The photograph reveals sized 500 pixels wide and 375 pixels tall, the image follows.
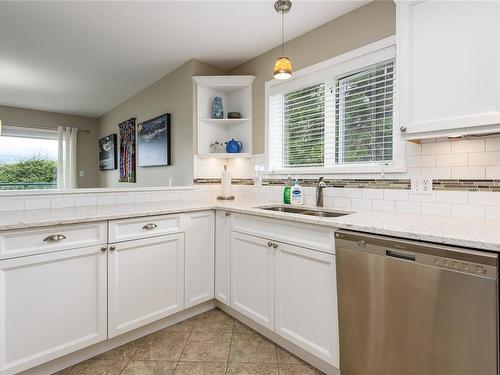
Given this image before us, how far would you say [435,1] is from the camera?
1.35 m

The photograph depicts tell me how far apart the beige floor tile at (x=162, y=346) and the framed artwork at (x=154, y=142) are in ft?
6.52

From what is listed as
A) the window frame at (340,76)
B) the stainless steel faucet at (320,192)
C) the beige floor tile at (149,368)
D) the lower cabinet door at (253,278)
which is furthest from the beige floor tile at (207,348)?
the window frame at (340,76)

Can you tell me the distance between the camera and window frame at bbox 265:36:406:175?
1.80 metres

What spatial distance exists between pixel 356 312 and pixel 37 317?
1.70 meters

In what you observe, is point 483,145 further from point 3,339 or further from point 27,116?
point 27,116

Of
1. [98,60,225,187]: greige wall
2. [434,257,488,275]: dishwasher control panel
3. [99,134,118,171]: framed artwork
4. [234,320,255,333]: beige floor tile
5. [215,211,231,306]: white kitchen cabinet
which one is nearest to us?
[434,257,488,275]: dishwasher control panel

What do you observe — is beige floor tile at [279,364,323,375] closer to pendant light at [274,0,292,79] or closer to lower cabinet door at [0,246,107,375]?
lower cabinet door at [0,246,107,375]

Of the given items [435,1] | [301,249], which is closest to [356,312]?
[301,249]

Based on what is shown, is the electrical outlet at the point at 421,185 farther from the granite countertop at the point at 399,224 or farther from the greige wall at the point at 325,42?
the greige wall at the point at 325,42

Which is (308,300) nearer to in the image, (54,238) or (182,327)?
(182,327)

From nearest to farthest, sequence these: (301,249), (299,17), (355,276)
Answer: (355,276) < (301,249) < (299,17)

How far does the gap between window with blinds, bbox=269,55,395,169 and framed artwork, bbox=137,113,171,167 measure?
4.67ft

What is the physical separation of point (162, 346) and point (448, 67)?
2.34m

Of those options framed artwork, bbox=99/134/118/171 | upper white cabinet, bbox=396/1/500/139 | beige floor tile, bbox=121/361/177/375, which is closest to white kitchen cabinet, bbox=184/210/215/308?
beige floor tile, bbox=121/361/177/375
